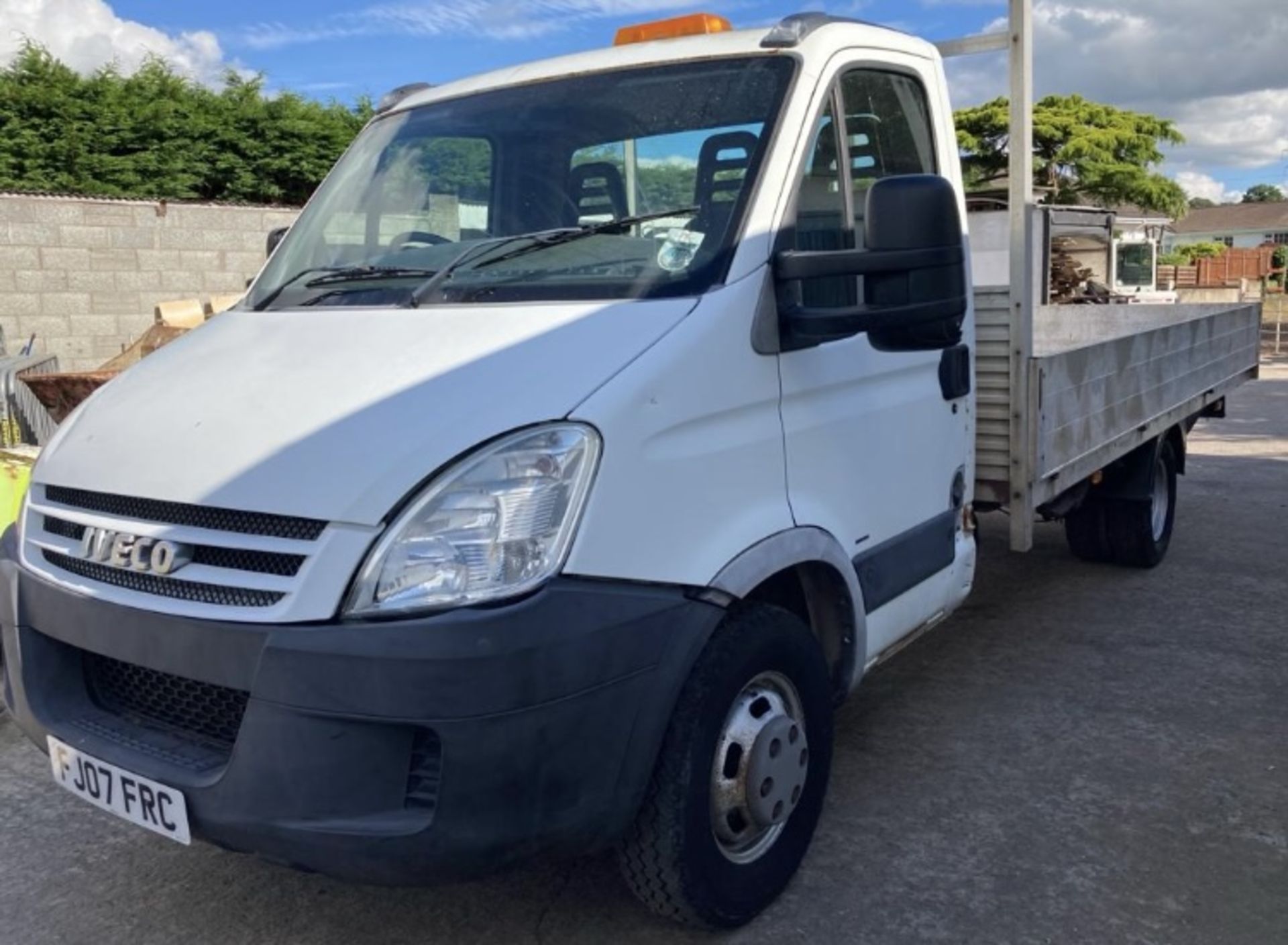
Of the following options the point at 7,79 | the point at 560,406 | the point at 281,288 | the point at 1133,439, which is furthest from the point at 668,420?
the point at 7,79

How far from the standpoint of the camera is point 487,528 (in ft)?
7.38

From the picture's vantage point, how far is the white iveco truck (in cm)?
222

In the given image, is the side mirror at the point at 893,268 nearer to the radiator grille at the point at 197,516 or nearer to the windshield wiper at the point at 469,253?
the windshield wiper at the point at 469,253

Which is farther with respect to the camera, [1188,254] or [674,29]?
[1188,254]

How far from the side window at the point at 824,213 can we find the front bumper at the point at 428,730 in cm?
111

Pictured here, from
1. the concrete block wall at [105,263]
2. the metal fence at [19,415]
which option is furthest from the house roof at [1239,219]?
the metal fence at [19,415]

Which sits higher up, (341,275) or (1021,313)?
(341,275)

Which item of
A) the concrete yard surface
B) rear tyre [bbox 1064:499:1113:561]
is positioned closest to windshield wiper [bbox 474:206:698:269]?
the concrete yard surface

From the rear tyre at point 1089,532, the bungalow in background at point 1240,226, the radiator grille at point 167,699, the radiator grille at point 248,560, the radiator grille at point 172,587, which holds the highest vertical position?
the bungalow in background at point 1240,226

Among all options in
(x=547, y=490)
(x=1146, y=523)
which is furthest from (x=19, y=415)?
(x=1146, y=523)

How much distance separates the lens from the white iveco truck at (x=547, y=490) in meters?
2.22

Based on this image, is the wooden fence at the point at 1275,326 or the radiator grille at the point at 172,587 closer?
the radiator grille at the point at 172,587

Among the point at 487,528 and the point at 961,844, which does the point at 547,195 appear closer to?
the point at 487,528

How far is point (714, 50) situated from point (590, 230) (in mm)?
691
